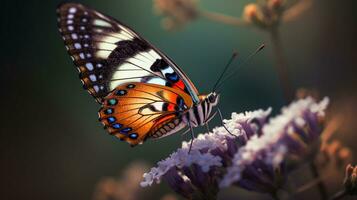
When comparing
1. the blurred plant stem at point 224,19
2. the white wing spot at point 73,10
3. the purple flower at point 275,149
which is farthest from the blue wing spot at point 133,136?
the blurred plant stem at point 224,19

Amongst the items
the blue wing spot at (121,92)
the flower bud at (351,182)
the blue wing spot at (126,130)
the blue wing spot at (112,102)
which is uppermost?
the blue wing spot at (121,92)

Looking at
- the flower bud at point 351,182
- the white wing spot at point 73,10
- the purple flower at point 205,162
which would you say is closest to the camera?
the flower bud at point 351,182

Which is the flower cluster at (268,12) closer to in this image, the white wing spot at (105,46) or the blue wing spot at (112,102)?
the white wing spot at (105,46)

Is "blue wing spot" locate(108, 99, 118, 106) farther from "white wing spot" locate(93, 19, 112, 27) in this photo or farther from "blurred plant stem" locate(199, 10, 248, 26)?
"blurred plant stem" locate(199, 10, 248, 26)

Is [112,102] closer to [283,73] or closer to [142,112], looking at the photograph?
[142,112]

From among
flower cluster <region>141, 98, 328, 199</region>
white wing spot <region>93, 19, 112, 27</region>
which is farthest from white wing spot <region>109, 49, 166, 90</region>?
flower cluster <region>141, 98, 328, 199</region>

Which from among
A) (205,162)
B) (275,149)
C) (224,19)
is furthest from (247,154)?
(224,19)

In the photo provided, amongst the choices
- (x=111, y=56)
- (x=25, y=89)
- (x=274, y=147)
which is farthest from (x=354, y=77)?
(x=25, y=89)
